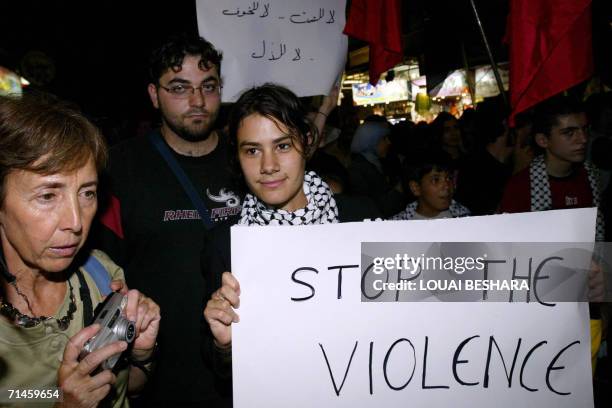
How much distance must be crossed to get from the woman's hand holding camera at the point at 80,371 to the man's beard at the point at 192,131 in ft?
4.41

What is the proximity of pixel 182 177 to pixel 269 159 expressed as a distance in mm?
702

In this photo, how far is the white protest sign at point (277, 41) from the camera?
270 cm

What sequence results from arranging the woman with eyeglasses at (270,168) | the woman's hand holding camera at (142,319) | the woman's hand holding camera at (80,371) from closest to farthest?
the woman's hand holding camera at (80,371)
the woman's hand holding camera at (142,319)
the woman with eyeglasses at (270,168)

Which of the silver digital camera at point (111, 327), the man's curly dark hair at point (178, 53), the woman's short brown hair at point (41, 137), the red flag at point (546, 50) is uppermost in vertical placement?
the man's curly dark hair at point (178, 53)

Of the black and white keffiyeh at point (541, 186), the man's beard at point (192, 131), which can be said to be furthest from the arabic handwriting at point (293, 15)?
the black and white keffiyeh at point (541, 186)

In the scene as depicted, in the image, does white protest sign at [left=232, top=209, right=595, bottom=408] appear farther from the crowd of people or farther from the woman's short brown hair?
the woman's short brown hair

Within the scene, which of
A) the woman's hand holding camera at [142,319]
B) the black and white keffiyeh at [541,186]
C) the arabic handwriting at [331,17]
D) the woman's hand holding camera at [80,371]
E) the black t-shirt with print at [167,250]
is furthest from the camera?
the black and white keffiyeh at [541,186]

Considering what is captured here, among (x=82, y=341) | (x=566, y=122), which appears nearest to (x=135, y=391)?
(x=82, y=341)

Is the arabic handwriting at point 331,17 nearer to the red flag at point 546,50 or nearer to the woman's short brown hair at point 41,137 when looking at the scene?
the red flag at point 546,50

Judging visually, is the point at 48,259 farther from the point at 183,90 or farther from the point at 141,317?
the point at 183,90

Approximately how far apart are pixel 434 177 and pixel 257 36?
1.62 meters

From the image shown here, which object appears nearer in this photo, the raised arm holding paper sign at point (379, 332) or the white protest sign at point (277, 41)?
the raised arm holding paper sign at point (379, 332)

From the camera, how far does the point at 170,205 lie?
2.23 m

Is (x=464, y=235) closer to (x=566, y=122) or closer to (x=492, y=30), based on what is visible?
(x=566, y=122)
